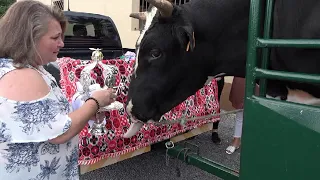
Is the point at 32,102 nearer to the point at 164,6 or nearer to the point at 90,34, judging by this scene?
the point at 164,6

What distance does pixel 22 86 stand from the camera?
151 centimetres

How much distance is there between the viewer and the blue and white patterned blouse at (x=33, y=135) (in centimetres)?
149

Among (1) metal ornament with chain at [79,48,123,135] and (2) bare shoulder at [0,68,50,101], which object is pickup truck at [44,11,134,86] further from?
(2) bare shoulder at [0,68,50,101]

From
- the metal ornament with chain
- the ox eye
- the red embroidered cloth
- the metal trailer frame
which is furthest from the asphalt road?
the metal trailer frame

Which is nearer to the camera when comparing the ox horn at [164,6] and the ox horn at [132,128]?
the ox horn at [164,6]

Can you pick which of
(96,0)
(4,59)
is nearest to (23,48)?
(4,59)

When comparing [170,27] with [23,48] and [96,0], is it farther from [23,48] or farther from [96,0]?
[96,0]

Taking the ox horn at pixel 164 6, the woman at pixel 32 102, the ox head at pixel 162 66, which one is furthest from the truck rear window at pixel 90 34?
the woman at pixel 32 102

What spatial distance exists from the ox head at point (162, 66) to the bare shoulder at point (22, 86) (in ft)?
3.06

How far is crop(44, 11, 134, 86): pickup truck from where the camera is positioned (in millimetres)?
5273

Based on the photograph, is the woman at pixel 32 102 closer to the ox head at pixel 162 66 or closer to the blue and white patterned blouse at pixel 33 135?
the blue and white patterned blouse at pixel 33 135

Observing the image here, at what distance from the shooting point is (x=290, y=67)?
205 cm

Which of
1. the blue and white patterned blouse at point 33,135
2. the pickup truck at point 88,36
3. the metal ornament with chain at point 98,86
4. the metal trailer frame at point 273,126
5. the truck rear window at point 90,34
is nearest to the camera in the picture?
the metal trailer frame at point 273,126

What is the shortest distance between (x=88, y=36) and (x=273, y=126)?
191 inches
